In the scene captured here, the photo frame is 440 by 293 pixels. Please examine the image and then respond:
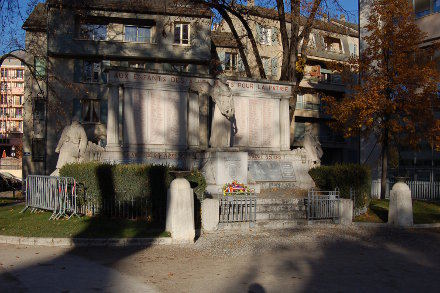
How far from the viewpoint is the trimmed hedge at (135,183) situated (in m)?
12.2

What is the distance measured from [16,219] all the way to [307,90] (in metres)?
36.6

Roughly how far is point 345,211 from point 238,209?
3383 mm

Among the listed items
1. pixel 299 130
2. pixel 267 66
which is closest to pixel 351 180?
pixel 267 66

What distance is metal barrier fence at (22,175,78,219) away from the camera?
42.1 ft

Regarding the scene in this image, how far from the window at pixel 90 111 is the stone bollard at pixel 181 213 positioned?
28411 millimetres

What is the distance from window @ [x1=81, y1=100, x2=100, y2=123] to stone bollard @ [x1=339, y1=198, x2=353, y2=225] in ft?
91.1

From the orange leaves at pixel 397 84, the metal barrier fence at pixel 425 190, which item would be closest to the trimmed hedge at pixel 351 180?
the orange leaves at pixel 397 84

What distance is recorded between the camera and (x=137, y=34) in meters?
37.9

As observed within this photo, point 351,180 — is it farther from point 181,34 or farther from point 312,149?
point 181,34

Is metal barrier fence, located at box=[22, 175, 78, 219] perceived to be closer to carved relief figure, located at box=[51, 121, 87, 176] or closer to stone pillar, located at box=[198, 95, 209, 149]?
carved relief figure, located at box=[51, 121, 87, 176]

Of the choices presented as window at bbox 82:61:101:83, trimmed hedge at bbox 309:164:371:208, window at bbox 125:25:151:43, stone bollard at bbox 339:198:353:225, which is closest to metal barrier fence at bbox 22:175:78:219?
stone bollard at bbox 339:198:353:225

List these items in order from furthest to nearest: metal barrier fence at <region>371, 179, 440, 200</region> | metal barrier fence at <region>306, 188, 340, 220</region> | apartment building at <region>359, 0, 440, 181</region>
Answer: apartment building at <region>359, 0, 440, 181</region>
metal barrier fence at <region>371, 179, 440, 200</region>
metal barrier fence at <region>306, 188, 340, 220</region>

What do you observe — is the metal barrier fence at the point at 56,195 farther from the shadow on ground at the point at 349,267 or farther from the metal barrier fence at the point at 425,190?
the metal barrier fence at the point at 425,190

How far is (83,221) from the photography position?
1226cm
